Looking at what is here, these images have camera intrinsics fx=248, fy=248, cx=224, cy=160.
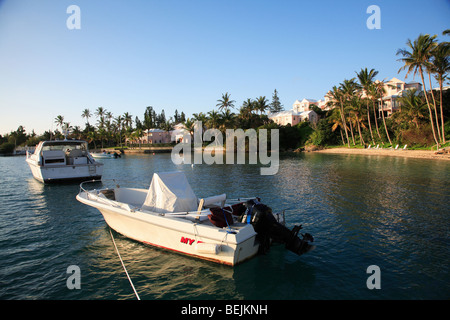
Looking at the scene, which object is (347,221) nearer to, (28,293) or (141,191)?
(141,191)

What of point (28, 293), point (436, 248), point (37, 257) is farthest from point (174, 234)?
point (436, 248)

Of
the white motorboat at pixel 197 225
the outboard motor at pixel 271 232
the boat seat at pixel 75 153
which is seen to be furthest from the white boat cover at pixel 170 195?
the boat seat at pixel 75 153

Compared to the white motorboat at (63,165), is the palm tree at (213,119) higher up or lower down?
higher up

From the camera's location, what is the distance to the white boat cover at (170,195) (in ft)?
32.4

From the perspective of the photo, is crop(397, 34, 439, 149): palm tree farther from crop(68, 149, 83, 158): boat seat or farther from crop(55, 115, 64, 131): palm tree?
crop(55, 115, 64, 131): palm tree

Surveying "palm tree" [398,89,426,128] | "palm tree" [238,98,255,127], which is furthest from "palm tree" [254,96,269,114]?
"palm tree" [398,89,426,128]

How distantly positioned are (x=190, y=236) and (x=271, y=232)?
270 cm

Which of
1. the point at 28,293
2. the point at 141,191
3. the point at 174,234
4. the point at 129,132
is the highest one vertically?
the point at 129,132

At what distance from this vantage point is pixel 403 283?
23.1 ft

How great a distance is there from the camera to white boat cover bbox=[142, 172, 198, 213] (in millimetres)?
9867

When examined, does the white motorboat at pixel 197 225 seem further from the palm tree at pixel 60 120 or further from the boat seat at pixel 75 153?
the palm tree at pixel 60 120

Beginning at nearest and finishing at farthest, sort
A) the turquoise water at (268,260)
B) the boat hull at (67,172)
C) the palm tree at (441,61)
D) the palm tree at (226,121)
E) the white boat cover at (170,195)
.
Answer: the turquoise water at (268,260) → the white boat cover at (170,195) → the boat hull at (67,172) → the palm tree at (441,61) → the palm tree at (226,121)

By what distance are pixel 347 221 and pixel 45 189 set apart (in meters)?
24.9

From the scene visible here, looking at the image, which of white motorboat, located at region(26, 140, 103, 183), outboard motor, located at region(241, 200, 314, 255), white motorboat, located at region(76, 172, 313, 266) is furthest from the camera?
white motorboat, located at region(26, 140, 103, 183)
